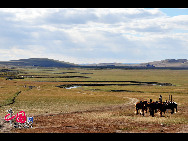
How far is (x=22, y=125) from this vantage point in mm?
20500
